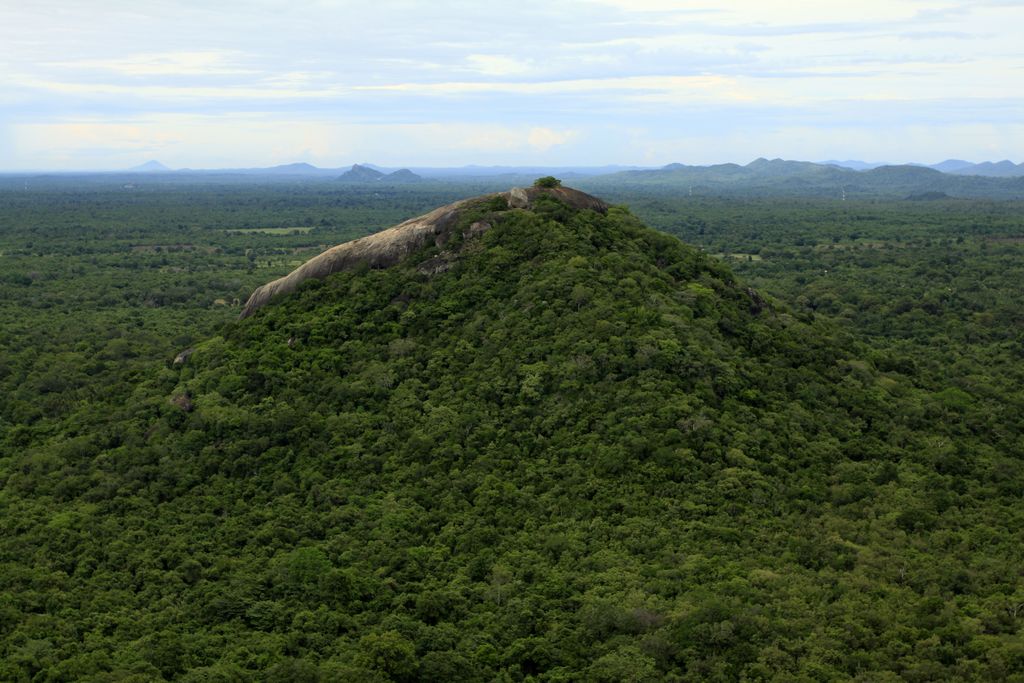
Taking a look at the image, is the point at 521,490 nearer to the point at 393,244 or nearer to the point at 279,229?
the point at 393,244

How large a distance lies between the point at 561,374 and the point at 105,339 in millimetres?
41418

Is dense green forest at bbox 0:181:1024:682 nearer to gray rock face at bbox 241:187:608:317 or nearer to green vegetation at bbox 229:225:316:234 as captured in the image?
gray rock face at bbox 241:187:608:317

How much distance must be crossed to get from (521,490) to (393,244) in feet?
64.3

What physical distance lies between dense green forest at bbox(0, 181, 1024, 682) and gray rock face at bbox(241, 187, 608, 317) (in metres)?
1.32

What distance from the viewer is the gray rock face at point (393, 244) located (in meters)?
48.7

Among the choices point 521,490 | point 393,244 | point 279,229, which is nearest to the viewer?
point 521,490

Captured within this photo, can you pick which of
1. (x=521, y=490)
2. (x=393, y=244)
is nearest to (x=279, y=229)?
(x=393, y=244)

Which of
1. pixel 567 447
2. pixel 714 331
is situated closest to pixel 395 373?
pixel 567 447

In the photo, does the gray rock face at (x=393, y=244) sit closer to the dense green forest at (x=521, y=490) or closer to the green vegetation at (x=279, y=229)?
the dense green forest at (x=521, y=490)

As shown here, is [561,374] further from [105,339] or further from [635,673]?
[105,339]

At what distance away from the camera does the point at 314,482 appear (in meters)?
36.5

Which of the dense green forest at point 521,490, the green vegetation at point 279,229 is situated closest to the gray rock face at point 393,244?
the dense green forest at point 521,490

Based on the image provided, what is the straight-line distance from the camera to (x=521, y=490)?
111 ft

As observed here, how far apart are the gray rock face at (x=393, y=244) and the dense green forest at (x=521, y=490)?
4.33 feet
